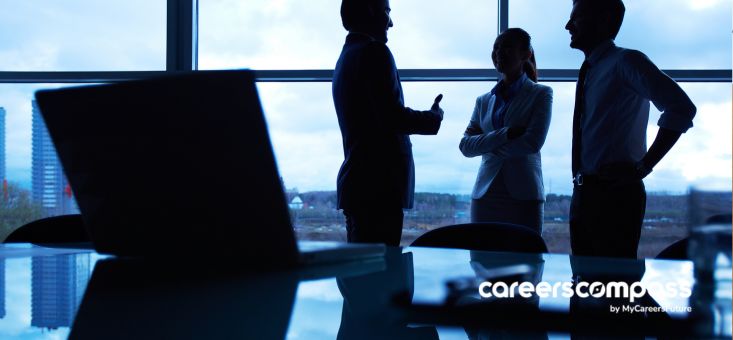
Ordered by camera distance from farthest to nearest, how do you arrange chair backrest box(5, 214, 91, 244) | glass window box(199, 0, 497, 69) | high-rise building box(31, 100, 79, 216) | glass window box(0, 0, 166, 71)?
high-rise building box(31, 100, 79, 216) → glass window box(0, 0, 166, 71) → glass window box(199, 0, 497, 69) → chair backrest box(5, 214, 91, 244)

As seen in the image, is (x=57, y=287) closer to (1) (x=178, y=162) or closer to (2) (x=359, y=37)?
(1) (x=178, y=162)

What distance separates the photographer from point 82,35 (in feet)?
14.1

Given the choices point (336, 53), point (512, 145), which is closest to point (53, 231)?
point (512, 145)

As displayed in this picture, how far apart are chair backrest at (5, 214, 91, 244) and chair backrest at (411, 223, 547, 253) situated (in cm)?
123

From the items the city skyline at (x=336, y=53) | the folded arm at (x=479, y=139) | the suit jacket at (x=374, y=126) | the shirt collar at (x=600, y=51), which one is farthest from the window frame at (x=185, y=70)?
the suit jacket at (x=374, y=126)

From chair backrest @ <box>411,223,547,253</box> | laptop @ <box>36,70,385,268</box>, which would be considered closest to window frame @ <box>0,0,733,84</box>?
chair backrest @ <box>411,223,547,253</box>

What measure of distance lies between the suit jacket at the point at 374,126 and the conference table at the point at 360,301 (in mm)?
1119

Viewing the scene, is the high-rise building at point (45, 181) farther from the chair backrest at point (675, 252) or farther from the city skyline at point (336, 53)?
the chair backrest at point (675, 252)

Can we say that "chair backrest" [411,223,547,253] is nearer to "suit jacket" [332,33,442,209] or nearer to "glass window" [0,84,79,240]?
"suit jacket" [332,33,442,209]

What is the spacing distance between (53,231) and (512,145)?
189 cm

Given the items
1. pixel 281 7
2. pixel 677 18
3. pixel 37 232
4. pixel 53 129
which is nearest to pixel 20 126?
pixel 281 7

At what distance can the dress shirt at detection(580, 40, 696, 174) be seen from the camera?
2.13m

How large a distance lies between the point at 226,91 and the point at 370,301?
0.34 metres

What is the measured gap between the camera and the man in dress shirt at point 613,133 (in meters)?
2.14
